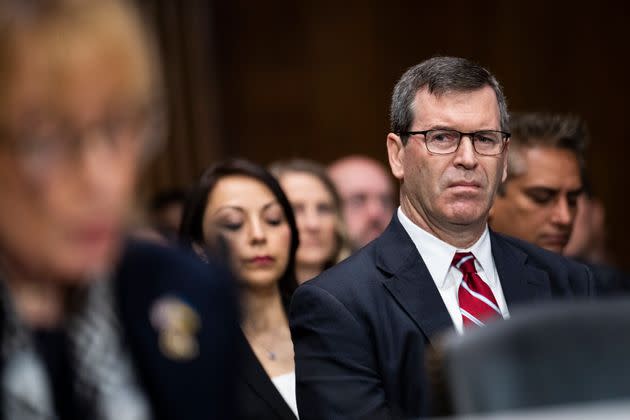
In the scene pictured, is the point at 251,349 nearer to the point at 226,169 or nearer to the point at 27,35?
the point at 226,169

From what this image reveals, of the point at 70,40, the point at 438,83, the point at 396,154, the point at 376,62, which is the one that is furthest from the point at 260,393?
the point at 376,62

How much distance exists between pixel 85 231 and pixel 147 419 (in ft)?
0.91

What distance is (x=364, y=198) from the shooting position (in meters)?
5.47

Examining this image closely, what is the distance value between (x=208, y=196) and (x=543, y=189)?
1.22m

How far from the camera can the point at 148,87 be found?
1.33 meters

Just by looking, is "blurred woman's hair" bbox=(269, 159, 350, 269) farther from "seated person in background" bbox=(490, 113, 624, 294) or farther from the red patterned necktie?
the red patterned necktie

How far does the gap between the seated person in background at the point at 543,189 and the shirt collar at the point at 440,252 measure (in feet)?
3.21

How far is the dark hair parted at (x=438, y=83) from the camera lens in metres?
2.91

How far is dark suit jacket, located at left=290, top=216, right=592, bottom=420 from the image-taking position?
8.47 feet

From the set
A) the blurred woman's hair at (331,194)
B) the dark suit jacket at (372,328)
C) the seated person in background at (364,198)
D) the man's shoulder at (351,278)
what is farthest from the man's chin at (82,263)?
the seated person in background at (364,198)

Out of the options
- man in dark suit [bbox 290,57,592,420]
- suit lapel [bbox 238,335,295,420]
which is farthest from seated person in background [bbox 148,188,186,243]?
man in dark suit [bbox 290,57,592,420]

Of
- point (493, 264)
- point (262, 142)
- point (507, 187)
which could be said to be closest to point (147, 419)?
point (493, 264)

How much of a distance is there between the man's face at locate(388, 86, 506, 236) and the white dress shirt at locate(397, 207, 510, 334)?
36 mm

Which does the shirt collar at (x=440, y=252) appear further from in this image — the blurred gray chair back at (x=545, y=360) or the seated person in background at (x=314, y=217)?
the seated person in background at (x=314, y=217)
